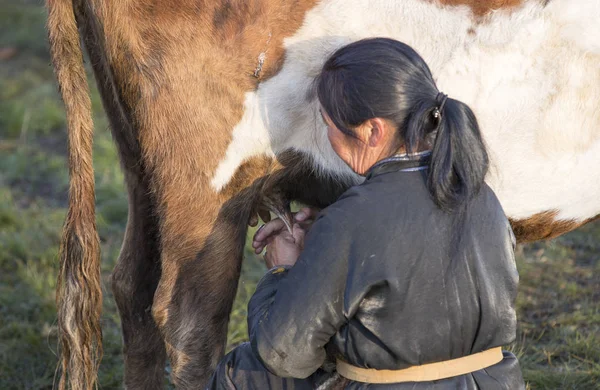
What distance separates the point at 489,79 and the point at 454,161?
26.8 inches

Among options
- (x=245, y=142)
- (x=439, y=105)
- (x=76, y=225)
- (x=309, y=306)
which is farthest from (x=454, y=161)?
(x=76, y=225)

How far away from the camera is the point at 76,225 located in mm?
2404

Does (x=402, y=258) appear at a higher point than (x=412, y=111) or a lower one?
lower

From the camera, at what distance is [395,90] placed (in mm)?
1772

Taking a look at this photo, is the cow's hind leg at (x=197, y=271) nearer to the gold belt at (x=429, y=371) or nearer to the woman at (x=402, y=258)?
the woman at (x=402, y=258)

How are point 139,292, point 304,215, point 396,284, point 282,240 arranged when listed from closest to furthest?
point 396,284, point 282,240, point 304,215, point 139,292

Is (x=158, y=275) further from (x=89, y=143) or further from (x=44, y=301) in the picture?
(x=44, y=301)

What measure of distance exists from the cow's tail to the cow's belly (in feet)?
1.42

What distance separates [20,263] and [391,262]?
114 inches

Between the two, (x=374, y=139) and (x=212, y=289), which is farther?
(x=212, y=289)

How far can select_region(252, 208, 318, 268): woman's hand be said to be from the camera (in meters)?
2.16

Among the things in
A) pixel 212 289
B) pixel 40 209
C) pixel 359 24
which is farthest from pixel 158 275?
pixel 40 209

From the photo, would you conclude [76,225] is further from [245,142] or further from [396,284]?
[396,284]

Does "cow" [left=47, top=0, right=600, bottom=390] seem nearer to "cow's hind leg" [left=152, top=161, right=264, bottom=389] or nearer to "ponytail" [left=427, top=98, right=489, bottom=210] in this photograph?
"cow's hind leg" [left=152, top=161, right=264, bottom=389]
